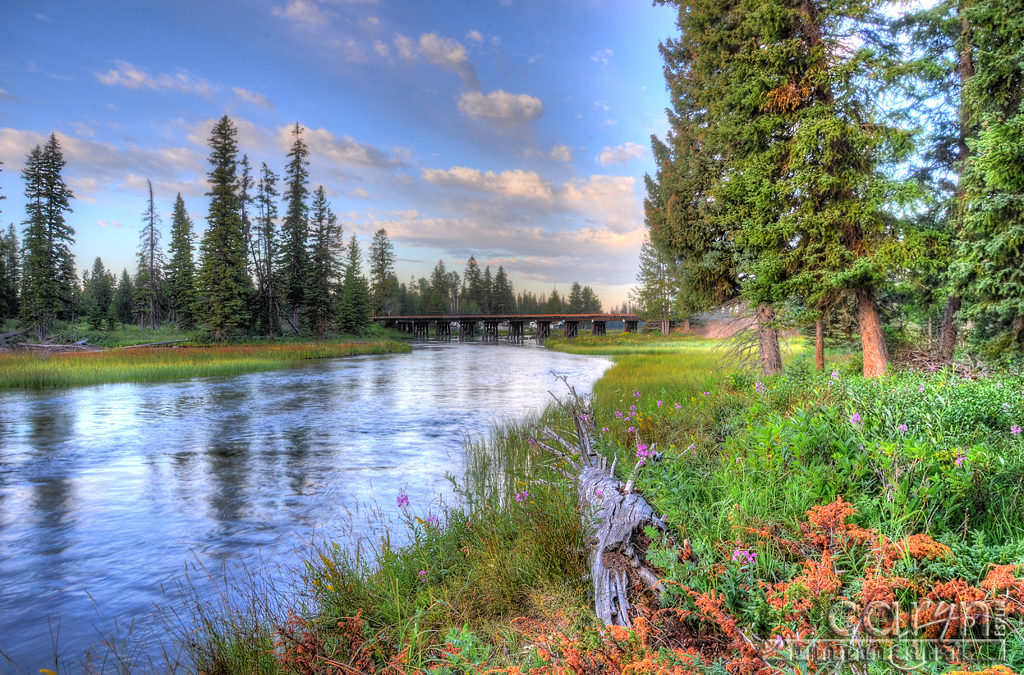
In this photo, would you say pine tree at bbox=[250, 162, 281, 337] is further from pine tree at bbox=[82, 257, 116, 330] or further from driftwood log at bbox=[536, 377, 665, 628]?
driftwood log at bbox=[536, 377, 665, 628]

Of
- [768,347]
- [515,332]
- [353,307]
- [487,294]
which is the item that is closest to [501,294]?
[487,294]

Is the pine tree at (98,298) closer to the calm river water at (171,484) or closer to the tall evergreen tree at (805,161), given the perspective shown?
the calm river water at (171,484)

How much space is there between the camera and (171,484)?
8.63m

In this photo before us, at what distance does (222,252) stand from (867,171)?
43.9 m

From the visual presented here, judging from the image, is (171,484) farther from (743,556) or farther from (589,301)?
(589,301)

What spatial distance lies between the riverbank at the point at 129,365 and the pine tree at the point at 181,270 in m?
20.0

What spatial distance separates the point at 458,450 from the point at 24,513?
679 centimetres

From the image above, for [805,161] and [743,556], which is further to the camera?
[805,161]

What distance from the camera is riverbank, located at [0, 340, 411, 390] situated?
20559mm

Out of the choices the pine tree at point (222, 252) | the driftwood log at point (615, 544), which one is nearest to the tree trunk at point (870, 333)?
the driftwood log at point (615, 544)

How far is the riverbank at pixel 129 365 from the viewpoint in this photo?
67.5ft

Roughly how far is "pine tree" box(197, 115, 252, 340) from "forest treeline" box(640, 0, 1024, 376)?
3924 centimetres

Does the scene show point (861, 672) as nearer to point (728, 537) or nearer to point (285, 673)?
point (728, 537)

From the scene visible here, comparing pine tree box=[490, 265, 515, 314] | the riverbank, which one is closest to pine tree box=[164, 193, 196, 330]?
the riverbank
